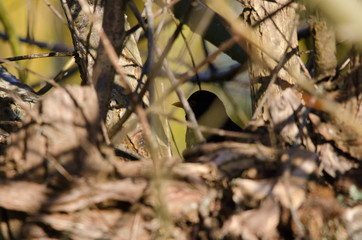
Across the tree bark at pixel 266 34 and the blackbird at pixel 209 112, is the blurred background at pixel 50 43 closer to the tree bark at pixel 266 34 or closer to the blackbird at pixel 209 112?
the blackbird at pixel 209 112

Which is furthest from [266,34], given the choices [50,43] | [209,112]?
[50,43]

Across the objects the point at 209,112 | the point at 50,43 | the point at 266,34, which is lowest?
the point at 209,112

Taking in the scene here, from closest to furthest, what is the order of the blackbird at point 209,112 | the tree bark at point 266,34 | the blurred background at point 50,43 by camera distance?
the tree bark at point 266,34, the blurred background at point 50,43, the blackbird at point 209,112

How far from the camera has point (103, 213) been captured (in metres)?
1.01

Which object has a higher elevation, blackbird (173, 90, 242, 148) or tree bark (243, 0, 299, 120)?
tree bark (243, 0, 299, 120)

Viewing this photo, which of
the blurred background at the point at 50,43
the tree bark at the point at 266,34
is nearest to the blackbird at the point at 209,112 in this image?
the blurred background at the point at 50,43

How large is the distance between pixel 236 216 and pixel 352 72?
1.87 feet

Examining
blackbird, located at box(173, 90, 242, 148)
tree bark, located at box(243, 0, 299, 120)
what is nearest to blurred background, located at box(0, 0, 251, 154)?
blackbird, located at box(173, 90, 242, 148)

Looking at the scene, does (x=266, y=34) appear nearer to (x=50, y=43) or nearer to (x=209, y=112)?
(x=209, y=112)

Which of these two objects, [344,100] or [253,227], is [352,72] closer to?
[344,100]

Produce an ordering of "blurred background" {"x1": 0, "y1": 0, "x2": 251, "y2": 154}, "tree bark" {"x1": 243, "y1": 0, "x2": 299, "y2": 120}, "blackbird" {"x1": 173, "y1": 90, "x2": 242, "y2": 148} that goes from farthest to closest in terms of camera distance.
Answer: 1. "blackbird" {"x1": 173, "y1": 90, "x2": 242, "y2": 148}
2. "blurred background" {"x1": 0, "y1": 0, "x2": 251, "y2": 154}
3. "tree bark" {"x1": 243, "y1": 0, "x2": 299, "y2": 120}

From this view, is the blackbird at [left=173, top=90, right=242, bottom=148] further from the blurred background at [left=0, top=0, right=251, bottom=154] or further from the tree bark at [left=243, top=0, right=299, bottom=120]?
the tree bark at [left=243, top=0, right=299, bottom=120]

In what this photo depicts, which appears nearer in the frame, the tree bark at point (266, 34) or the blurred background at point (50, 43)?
the tree bark at point (266, 34)

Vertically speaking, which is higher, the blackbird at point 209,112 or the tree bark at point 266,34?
the tree bark at point 266,34
